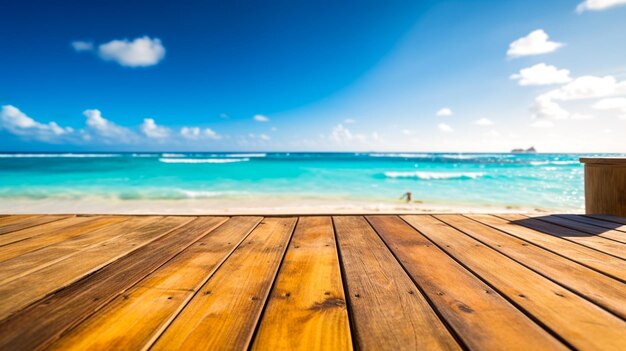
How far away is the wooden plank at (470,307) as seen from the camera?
2.59 ft

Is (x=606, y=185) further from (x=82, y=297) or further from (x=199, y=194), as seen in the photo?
(x=199, y=194)

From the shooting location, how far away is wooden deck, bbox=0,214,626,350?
0.80m

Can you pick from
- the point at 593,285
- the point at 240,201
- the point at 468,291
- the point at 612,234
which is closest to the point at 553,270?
the point at 593,285

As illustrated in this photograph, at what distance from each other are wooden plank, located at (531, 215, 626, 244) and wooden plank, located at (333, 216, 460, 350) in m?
1.48

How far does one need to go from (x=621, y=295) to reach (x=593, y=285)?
0.27 ft

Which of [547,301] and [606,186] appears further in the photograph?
[606,186]

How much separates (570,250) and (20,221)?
12.4 ft

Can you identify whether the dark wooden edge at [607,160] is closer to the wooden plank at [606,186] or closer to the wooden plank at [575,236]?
the wooden plank at [606,186]

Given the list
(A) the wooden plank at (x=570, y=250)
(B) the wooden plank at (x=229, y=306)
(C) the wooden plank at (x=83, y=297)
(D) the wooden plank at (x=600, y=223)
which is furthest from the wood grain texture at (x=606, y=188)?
(C) the wooden plank at (x=83, y=297)

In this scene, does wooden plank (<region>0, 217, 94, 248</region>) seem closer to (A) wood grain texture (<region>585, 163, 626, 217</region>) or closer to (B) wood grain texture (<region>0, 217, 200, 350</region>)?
(B) wood grain texture (<region>0, 217, 200, 350</region>)

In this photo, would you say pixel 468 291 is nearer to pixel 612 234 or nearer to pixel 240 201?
pixel 612 234

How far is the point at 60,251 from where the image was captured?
154 cm

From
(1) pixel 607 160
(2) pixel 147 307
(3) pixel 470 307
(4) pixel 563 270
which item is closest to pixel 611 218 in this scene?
(1) pixel 607 160

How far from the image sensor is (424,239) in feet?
5.74
